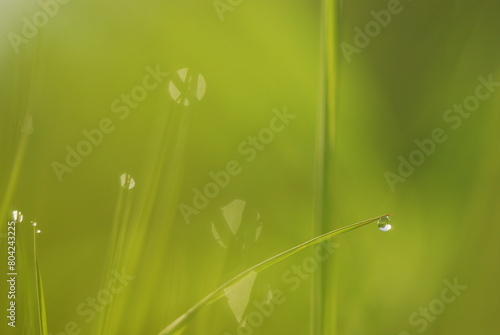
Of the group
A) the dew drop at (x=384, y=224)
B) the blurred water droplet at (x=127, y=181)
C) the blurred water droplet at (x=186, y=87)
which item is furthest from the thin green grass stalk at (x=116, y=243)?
the dew drop at (x=384, y=224)

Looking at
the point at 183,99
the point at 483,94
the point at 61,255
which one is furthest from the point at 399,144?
the point at 61,255

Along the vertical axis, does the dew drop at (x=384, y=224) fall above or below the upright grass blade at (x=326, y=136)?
below

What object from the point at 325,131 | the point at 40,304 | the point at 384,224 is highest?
the point at 325,131

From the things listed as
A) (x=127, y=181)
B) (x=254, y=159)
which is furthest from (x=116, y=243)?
(x=254, y=159)

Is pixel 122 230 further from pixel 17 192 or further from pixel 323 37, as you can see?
pixel 323 37

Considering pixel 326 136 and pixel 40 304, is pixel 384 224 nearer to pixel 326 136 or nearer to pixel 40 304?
pixel 326 136

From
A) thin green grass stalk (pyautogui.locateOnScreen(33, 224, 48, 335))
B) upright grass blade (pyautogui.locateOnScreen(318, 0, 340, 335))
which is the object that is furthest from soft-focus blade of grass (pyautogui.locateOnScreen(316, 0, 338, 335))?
thin green grass stalk (pyautogui.locateOnScreen(33, 224, 48, 335))

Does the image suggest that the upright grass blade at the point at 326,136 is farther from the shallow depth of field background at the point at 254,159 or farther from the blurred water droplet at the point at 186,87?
the blurred water droplet at the point at 186,87

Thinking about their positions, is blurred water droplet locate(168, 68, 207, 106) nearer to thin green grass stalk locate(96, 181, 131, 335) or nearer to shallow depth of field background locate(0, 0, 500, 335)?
shallow depth of field background locate(0, 0, 500, 335)
